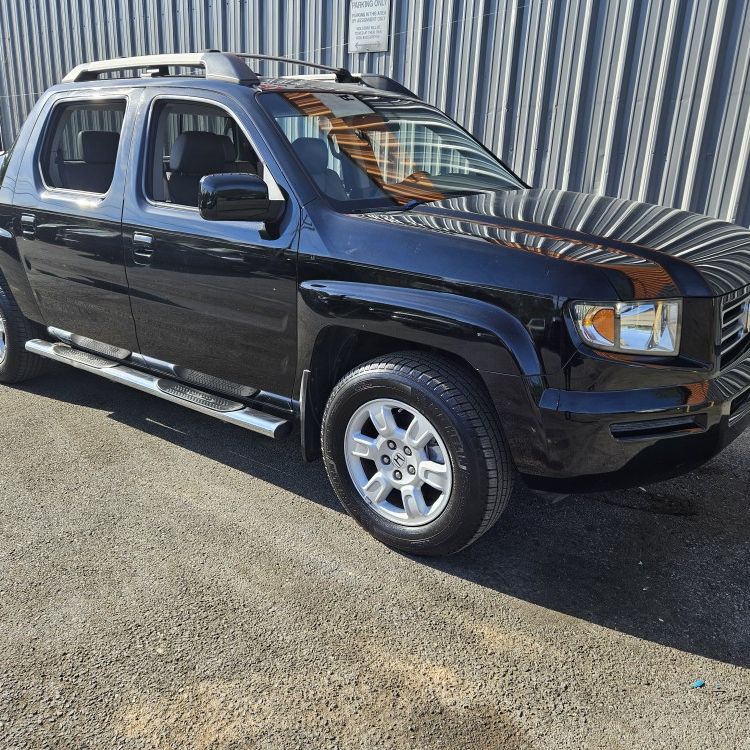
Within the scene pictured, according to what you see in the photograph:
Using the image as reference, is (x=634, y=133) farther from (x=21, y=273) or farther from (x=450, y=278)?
(x=21, y=273)

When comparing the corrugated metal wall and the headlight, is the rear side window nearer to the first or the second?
the headlight

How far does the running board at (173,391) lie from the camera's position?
326 centimetres

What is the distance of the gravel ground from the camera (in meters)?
2.11

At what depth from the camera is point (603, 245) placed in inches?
102

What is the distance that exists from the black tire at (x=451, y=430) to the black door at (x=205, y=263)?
47cm

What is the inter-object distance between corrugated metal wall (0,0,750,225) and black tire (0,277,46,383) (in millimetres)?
4446

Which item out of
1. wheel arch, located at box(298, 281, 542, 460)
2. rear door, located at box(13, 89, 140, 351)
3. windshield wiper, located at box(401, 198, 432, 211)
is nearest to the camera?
wheel arch, located at box(298, 281, 542, 460)

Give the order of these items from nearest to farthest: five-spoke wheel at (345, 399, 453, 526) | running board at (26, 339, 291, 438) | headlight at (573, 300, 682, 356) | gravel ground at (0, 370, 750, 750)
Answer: gravel ground at (0, 370, 750, 750) → headlight at (573, 300, 682, 356) → five-spoke wheel at (345, 399, 453, 526) → running board at (26, 339, 291, 438)

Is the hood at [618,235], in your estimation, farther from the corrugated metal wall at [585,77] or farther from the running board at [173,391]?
the corrugated metal wall at [585,77]

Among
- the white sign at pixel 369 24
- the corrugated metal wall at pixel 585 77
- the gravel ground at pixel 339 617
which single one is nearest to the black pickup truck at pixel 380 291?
the gravel ground at pixel 339 617

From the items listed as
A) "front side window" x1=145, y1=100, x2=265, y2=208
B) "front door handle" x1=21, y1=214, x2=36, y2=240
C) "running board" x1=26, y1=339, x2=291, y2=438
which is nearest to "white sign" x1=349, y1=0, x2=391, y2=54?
"front side window" x1=145, y1=100, x2=265, y2=208

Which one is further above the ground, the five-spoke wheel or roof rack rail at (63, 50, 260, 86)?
roof rack rail at (63, 50, 260, 86)

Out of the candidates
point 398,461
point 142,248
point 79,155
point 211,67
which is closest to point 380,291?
point 398,461

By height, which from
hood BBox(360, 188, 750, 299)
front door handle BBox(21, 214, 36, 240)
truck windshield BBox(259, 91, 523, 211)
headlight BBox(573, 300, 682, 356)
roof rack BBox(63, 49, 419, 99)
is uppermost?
roof rack BBox(63, 49, 419, 99)
